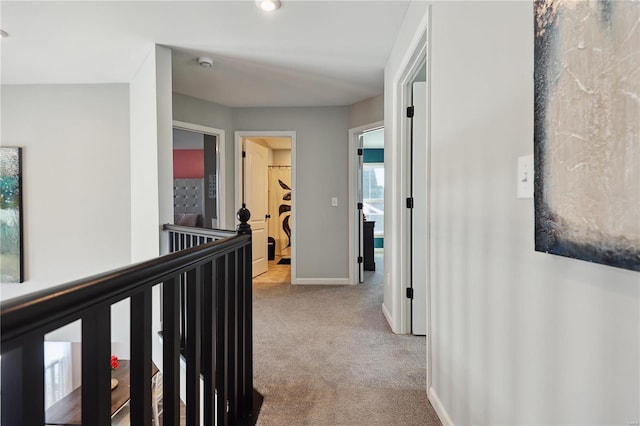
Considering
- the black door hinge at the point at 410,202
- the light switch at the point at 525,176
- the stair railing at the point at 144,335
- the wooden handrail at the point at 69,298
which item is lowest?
the stair railing at the point at 144,335

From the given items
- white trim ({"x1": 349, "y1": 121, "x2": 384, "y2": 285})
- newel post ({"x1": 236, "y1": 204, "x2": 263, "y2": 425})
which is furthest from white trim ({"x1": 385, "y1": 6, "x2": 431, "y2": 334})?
white trim ({"x1": 349, "y1": 121, "x2": 384, "y2": 285})

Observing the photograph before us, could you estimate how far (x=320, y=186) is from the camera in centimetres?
448

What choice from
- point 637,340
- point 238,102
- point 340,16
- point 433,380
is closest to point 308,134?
point 238,102

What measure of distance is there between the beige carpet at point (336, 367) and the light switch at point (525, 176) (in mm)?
1293

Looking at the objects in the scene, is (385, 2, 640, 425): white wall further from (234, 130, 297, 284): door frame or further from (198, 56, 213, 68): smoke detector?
(234, 130, 297, 284): door frame

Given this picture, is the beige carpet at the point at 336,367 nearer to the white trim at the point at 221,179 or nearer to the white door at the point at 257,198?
the white trim at the point at 221,179

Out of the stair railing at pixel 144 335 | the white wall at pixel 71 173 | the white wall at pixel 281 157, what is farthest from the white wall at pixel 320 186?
the stair railing at pixel 144 335

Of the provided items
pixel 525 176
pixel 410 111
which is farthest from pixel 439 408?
pixel 410 111

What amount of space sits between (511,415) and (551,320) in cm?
40

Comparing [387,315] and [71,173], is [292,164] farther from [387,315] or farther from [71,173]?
[71,173]

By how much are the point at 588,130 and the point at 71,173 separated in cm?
446

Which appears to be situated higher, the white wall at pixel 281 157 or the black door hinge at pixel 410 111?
the white wall at pixel 281 157

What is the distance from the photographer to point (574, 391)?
0.78 m

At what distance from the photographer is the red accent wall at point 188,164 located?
6246mm
